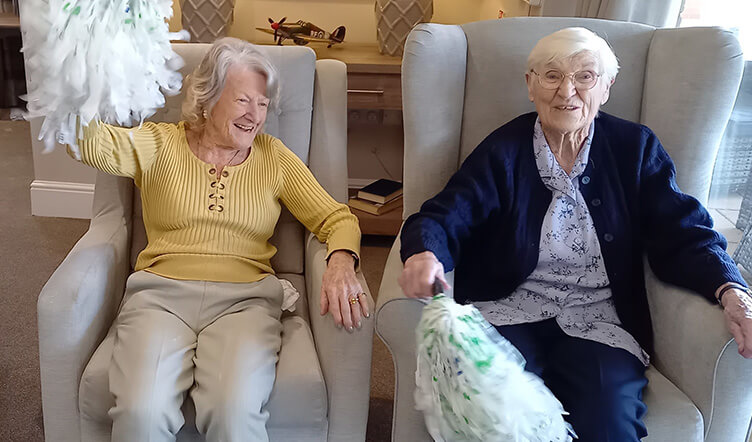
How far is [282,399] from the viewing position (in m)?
1.51

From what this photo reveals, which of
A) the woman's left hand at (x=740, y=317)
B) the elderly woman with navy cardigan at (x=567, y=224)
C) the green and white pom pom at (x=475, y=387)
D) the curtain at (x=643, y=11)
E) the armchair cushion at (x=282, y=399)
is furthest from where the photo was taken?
the curtain at (x=643, y=11)

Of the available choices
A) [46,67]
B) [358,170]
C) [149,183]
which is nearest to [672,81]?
[149,183]

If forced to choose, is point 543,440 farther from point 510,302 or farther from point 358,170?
point 358,170

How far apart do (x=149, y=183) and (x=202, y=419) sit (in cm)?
59

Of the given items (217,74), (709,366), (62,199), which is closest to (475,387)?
(709,366)

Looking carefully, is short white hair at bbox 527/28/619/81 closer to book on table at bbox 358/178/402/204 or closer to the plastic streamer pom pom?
the plastic streamer pom pom

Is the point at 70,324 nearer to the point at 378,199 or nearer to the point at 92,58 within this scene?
the point at 92,58

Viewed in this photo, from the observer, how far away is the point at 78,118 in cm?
151

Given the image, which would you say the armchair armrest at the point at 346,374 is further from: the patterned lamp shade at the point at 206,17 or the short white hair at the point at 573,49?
the patterned lamp shade at the point at 206,17

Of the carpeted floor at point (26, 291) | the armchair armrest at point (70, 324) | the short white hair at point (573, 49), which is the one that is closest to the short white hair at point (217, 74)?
the armchair armrest at point (70, 324)

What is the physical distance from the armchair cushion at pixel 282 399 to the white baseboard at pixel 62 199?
1860 millimetres

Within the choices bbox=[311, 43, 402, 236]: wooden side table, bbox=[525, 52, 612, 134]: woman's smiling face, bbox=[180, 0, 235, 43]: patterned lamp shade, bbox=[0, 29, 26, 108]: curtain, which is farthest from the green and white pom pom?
Answer: bbox=[0, 29, 26, 108]: curtain

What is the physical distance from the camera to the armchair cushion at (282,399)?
1.51 m

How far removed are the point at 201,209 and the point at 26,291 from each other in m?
1.31
